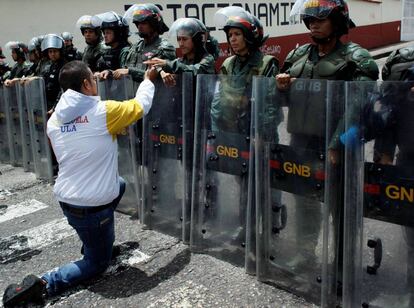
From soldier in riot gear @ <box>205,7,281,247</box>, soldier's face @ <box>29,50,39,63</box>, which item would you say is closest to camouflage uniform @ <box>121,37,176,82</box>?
soldier in riot gear @ <box>205,7,281,247</box>

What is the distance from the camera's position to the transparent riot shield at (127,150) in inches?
184

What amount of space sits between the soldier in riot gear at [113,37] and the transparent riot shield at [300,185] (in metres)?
2.62

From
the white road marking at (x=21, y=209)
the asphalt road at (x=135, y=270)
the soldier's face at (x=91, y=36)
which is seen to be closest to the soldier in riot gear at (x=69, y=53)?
the soldier's face at (x=91, y=36)

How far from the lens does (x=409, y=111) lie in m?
2.47

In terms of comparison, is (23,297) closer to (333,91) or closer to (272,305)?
(272,305)

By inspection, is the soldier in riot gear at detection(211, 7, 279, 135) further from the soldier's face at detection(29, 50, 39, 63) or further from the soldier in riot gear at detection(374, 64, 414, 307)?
the soldier's face at detection(29, 50, 39, 63)

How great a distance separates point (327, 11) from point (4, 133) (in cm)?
641

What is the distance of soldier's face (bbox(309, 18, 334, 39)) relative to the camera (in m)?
3.07

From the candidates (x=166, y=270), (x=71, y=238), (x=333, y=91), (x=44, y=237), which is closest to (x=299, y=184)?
(x=333, y=91)

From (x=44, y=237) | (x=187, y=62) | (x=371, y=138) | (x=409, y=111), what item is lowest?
(x=44, y=237)

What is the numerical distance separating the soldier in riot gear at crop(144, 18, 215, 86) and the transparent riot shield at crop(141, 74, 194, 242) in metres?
0.09

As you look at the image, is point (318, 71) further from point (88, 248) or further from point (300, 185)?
point (88, 248)

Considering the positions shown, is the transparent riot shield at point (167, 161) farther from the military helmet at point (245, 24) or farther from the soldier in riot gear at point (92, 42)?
the soldier in riot gear at point (92, 42)

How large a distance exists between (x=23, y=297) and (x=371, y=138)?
255cm
